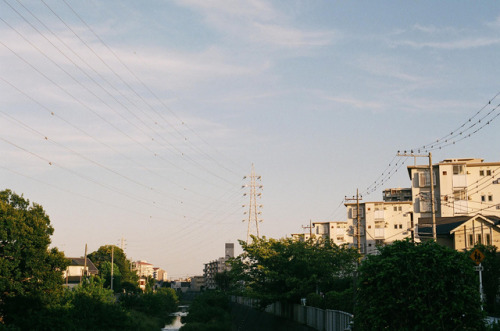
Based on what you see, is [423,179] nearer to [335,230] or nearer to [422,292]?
[335,230]

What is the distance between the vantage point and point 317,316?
1743 inches

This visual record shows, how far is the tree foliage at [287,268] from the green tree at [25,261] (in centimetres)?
2047

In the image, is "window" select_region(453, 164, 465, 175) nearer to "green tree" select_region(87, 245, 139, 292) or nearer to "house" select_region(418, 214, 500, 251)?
"house" select_region(418, 214, 500, 251)

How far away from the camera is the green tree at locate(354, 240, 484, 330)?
58.7ft

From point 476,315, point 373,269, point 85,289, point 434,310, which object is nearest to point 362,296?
point 373,269

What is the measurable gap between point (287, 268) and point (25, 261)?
28553 mm

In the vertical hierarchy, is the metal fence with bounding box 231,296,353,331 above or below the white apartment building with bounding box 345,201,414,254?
below

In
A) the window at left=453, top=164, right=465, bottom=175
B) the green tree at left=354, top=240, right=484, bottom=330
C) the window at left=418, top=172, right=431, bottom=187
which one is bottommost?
the green tree at left=354, top=240, right=484, bottom=330

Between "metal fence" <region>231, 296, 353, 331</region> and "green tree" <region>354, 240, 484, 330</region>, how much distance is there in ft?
30.0

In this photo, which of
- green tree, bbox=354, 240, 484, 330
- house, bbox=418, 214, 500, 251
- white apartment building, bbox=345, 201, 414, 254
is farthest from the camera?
white apartment building, bbox=345, 201, 414, 254

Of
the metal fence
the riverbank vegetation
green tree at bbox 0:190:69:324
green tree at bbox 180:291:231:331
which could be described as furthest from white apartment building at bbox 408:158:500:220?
green tree at bbox 0:190:69:324

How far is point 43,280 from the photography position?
62.6 m

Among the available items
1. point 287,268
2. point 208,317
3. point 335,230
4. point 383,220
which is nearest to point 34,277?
point 287,268

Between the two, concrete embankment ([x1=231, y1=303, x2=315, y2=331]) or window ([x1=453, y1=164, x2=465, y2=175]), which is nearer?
concrete embankment ([x1=231, y1=303, x2=315, y2=331])
